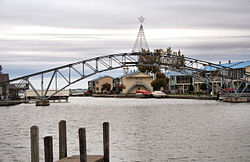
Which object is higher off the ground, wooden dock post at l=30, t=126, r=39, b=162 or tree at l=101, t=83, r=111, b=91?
tree at l=101, t=83, r=111, b=91

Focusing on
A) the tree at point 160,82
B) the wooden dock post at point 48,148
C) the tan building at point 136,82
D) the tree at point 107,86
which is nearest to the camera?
the wooden dock post at point 48,148

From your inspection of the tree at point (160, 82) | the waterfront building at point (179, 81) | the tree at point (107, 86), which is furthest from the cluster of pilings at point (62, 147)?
the tree at point (107, 86)

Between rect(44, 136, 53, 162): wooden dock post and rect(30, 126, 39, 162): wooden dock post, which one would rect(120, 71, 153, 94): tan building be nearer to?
rect(44, 136, 53, 162): wooden dock post

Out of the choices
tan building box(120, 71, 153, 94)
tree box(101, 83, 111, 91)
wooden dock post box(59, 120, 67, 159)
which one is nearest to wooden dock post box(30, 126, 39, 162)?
wooden dock post box(59, 120, 67, 159)

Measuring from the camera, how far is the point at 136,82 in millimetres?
164000

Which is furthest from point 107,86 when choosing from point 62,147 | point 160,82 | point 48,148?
point 48,148

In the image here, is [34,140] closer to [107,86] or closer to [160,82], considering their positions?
[160,82]

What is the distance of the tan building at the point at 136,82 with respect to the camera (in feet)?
532

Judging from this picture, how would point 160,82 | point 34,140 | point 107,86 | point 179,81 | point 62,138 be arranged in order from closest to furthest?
1. point 34,140
2. point 62,138
3. point 160,82
4. point 179,81
5. point 107,86

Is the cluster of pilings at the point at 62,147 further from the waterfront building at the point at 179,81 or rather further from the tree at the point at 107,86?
the tree at the point at 107,86

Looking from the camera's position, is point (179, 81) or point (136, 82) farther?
point (136, 82)

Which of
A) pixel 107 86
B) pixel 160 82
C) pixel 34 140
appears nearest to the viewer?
pixel 34 140

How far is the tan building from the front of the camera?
532 ft

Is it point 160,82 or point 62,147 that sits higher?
point 160,82
